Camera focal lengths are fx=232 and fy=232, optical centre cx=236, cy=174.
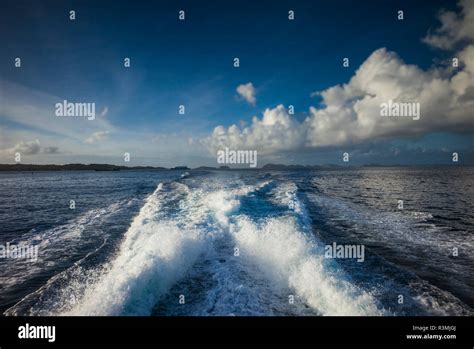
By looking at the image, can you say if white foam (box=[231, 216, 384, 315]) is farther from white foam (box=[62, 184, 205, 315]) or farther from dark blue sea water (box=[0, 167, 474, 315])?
white foam (box=[62, 184, 205, 315])

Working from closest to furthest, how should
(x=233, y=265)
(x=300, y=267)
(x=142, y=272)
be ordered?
(x=142, y=272)
(x=300, y=267)
(x=233, y=265)

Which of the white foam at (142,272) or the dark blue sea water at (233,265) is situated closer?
the white foam at (142,272)

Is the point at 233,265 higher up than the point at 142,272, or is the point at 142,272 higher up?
the point at 142,272

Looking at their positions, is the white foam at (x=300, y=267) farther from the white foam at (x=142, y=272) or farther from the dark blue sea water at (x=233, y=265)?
the white foam at (x=142, y=272)

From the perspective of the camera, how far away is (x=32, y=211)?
19531 mm

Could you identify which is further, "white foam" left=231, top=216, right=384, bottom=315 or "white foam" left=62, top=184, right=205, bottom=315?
"white foam" left=231, top=216, right=384, bottom=315

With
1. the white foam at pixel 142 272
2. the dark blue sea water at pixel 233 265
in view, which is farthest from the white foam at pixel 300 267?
the white foam at pixel 142 272

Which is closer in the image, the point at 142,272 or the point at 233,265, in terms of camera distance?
the point at 142,272

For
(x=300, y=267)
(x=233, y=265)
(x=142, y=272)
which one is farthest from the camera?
(x=233, y=265)

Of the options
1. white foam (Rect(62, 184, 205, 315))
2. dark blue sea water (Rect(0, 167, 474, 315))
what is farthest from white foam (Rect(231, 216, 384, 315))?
white foam (Rect(62, 184, 205, 315))

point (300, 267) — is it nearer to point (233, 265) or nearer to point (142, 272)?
point (233, 265)

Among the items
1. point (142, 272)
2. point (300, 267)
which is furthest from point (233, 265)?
point (142, 272)
